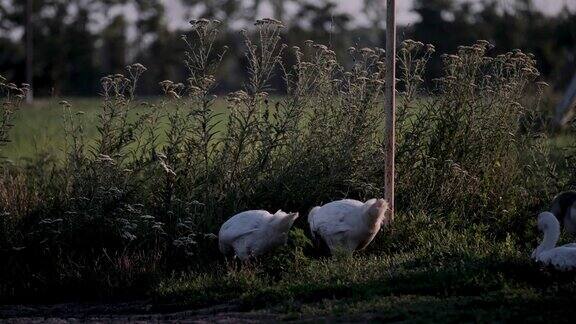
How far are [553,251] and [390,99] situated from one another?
2.76 metres

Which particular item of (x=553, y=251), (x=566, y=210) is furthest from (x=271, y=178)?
(x=553, y=251)

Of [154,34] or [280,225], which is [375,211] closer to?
[280,225]

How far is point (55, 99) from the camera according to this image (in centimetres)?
1159

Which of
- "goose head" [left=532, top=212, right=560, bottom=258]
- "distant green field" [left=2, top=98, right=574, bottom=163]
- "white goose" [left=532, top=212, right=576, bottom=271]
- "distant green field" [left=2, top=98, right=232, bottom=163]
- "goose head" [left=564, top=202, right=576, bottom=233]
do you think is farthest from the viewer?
"distant green field" [left=2, top=98, right=574, bottom=163]

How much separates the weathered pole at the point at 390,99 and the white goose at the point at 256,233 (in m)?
1.30

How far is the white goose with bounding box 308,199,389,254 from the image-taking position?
30.2ft

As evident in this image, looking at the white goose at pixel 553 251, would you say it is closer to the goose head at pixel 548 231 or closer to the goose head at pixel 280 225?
the goose head at pixel 548 231

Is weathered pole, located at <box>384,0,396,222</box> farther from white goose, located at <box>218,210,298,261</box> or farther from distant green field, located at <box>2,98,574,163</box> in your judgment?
distant green field, located at <box>2,98,574,163</box>

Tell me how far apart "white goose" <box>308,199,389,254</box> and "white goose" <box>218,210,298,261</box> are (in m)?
0.34

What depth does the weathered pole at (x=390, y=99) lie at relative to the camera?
9.88 meters

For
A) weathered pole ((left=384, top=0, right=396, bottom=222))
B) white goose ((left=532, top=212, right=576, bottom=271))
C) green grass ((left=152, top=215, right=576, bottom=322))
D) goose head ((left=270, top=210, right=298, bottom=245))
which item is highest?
→ weathered pole ((left=384, top=0, right=396, bottom=222))

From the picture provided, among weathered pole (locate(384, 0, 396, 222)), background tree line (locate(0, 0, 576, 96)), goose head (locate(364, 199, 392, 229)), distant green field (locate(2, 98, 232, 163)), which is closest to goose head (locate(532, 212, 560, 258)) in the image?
goose head (locate(364, 199, 392, 229))

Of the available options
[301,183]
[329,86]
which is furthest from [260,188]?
[329,86]

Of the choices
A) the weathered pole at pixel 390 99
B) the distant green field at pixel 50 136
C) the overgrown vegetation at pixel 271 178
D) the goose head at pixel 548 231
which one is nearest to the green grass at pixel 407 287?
the overgrown vegetation at pixel 271 178
